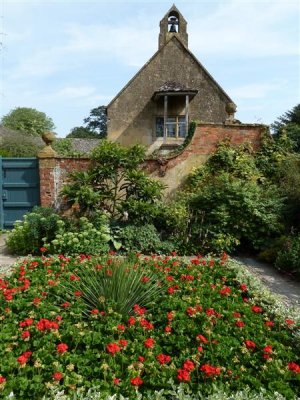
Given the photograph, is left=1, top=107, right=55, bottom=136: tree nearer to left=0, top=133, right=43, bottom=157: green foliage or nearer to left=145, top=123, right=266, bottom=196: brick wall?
left=0, top=133, right=43, bottom=157: green foliage

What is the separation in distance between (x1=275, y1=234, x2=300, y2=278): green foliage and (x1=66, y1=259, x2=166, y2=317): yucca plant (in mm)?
2699

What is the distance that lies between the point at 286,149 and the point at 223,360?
22.8 feet

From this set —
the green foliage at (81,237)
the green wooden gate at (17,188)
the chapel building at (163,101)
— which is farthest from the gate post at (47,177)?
the chapel building at (163,101)

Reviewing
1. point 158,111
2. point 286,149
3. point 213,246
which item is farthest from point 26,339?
point 158,111

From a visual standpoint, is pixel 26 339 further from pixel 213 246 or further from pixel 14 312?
pixel 213 246

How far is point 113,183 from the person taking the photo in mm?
7449

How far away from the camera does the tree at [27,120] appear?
41.6m

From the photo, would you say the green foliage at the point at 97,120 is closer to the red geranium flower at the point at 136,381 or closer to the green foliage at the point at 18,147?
the green foliage at the point at 18,147

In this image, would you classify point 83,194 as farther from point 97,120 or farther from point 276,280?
point 97,120

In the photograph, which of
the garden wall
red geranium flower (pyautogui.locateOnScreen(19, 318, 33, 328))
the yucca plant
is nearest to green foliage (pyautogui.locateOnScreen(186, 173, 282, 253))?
the garden wall

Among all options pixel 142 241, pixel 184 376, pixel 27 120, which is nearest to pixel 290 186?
pixel 142 241

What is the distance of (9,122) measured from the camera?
4219 centimetres

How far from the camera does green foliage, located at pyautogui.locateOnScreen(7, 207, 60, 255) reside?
21.2 feet

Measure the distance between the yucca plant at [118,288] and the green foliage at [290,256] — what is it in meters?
2.70
